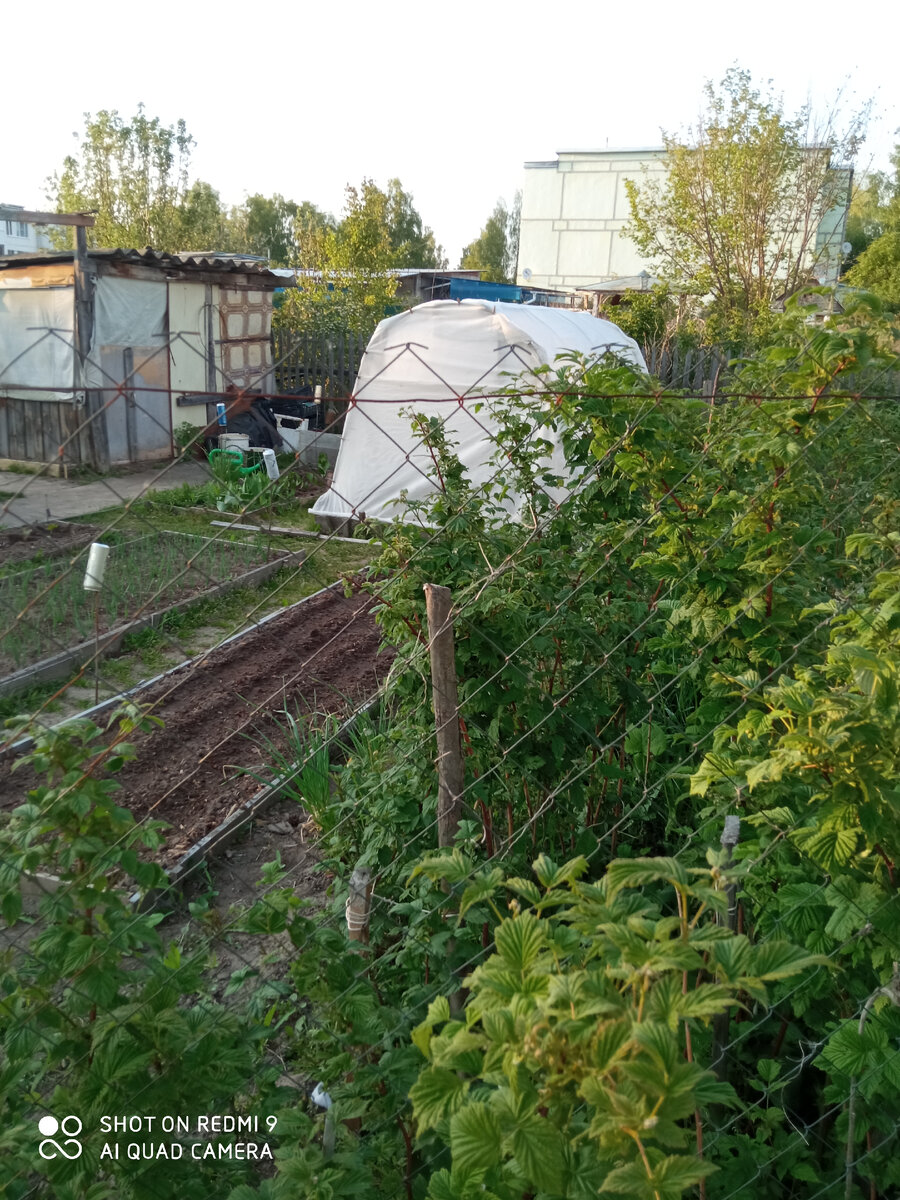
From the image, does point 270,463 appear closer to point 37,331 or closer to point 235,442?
point 235,442

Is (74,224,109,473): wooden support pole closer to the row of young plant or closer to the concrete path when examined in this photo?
the concrete path

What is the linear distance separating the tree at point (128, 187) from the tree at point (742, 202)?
13.4 metres

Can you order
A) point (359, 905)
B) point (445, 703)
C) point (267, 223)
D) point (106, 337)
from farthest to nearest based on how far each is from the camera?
point (267, 223)
point (106, 337)
point (359, 905)
point (445, 703)

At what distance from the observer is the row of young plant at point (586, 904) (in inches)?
39.2

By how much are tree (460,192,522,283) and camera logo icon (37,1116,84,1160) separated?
5612 centimetres

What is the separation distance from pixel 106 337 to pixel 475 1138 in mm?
11767

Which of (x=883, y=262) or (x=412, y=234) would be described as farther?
(x=412, y=234)

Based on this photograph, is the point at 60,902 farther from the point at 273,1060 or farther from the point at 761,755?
the point at 761,755

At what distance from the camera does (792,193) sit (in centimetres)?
1580

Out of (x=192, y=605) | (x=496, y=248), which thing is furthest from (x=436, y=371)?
(x=496, y=248)

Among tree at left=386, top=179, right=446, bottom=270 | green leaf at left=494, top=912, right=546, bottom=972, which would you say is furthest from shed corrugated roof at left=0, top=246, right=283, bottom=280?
tree at left=386, top=179, right=446, bottom=270

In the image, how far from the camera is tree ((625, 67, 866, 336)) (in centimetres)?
1478

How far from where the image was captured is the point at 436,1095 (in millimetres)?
1037

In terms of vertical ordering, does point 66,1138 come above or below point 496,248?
below
